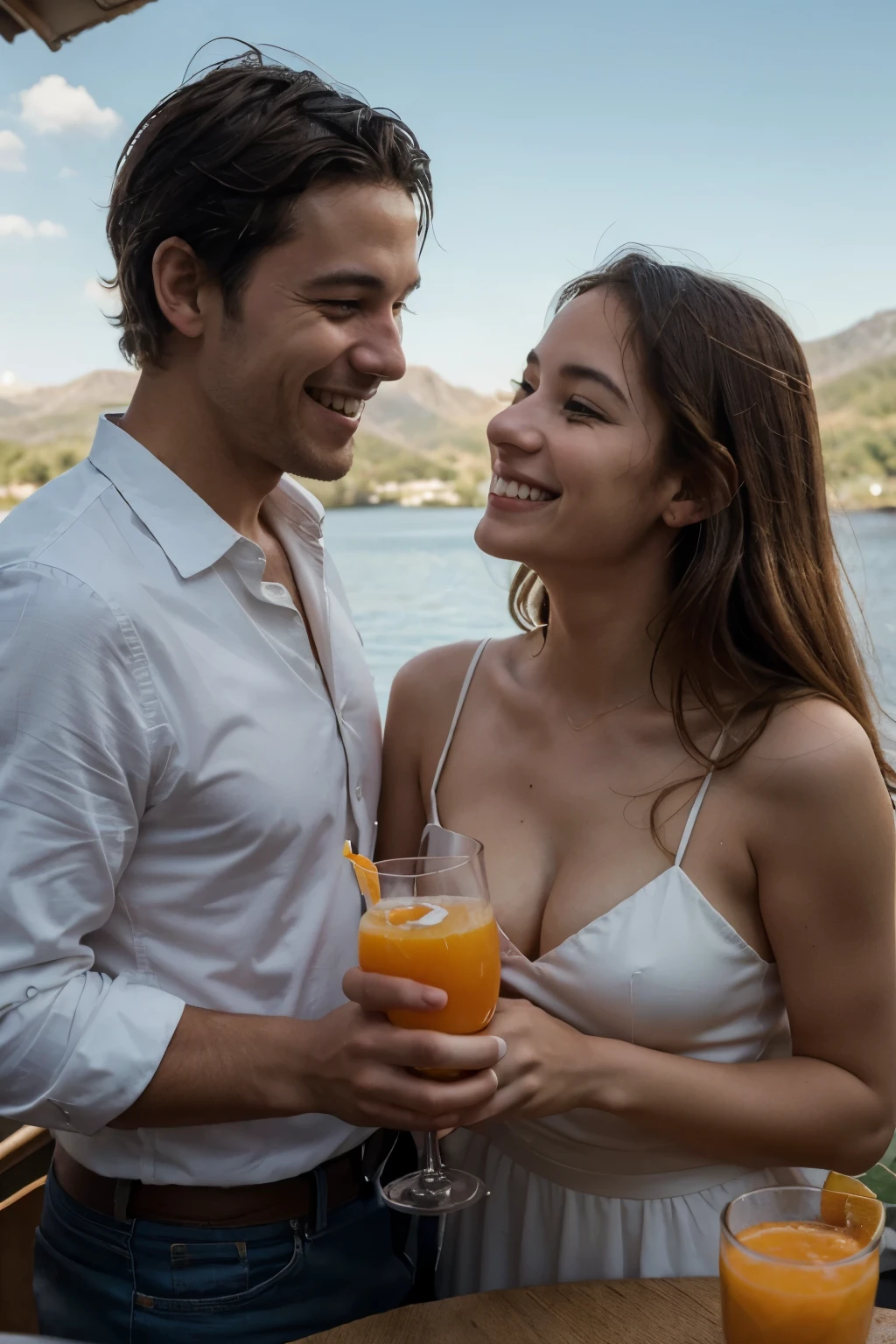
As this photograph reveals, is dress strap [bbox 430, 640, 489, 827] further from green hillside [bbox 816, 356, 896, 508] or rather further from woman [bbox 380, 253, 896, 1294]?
green hillside [bbox 816, 356, 896, 508]

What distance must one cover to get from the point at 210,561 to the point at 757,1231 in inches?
38.8

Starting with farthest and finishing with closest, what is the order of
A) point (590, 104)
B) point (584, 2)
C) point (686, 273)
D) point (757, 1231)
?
point (584, 2) → point (590, 104) → point (686, 273) → point (757, 1231)

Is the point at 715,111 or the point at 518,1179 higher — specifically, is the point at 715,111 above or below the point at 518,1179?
above

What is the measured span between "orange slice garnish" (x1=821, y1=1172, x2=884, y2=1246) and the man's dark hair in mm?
1282

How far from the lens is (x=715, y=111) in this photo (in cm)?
854

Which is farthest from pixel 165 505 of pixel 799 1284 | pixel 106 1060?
pixel 799 1284

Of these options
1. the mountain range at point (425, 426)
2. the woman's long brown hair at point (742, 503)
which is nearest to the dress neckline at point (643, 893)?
the woman's long brown hair at point (742, 503)

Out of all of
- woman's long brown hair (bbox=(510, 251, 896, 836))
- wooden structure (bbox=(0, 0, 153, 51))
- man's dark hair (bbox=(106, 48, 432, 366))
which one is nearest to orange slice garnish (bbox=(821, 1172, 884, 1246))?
woman's long brown hair (bbox=(510, 251, 896, 836))

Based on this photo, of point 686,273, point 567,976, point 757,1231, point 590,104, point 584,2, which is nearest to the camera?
point 757,1231

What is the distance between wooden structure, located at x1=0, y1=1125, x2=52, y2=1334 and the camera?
2426mm

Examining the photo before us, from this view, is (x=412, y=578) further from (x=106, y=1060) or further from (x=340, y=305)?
(x=106, y=1060)

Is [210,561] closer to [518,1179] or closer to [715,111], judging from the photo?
[518,1179]

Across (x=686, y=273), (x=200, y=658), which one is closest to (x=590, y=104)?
(x=686, y=273)

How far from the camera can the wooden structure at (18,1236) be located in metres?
2.43
